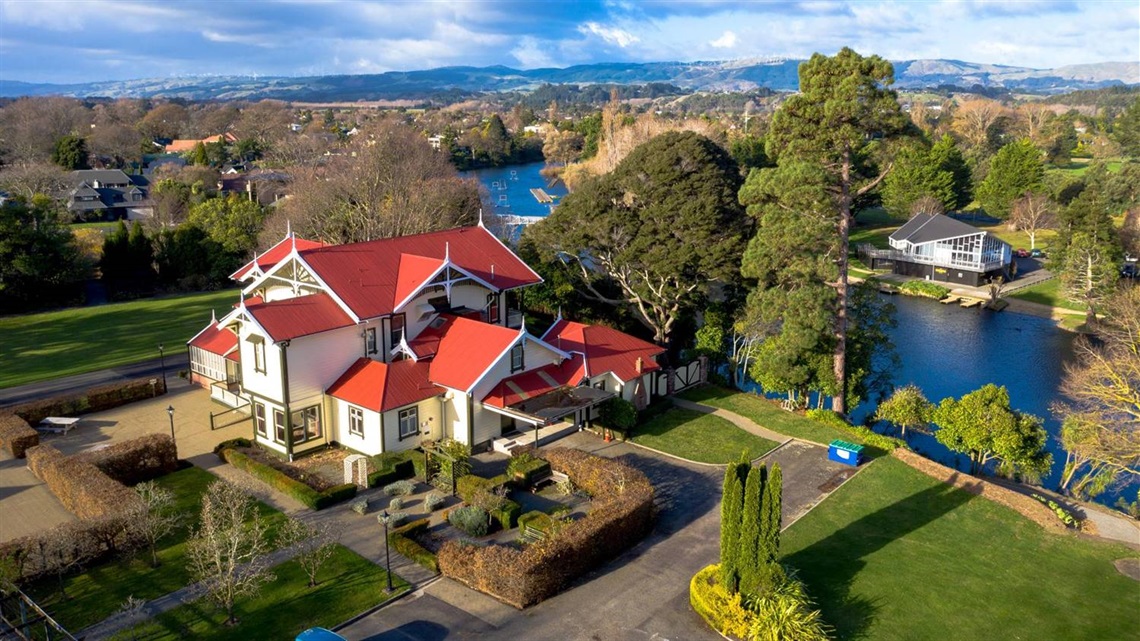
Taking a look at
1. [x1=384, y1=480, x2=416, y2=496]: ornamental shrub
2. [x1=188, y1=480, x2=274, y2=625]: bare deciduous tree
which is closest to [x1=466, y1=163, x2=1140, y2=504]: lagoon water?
[x1=384, y1=480, x2=416, y2=496]: ornamental shrub

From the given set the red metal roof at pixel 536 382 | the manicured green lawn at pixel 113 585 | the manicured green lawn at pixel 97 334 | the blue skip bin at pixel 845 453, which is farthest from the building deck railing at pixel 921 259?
the manicured green lawn at pixel 113 585

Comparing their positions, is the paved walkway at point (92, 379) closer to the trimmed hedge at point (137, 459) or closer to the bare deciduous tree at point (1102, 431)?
the trimmed hedge at point (137, 459)

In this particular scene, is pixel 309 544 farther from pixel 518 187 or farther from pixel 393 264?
pixel 518 187

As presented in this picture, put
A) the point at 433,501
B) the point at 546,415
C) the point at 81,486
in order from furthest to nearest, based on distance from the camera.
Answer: the point at 546,415
the point at 433,501
the point at 81,486

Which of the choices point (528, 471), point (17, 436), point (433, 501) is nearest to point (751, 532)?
point (528, 471)

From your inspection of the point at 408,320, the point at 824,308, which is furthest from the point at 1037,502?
the point at 408,320

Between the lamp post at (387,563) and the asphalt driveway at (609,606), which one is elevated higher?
the lamp post at (387,563)
